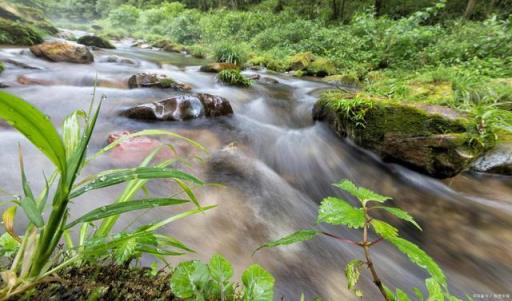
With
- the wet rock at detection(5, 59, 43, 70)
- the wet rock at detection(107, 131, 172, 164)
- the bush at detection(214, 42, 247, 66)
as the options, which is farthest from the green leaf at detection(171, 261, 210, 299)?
the bush at detection(214, 42, 247, 66)

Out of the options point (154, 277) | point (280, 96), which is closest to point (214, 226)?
point (154, 277)

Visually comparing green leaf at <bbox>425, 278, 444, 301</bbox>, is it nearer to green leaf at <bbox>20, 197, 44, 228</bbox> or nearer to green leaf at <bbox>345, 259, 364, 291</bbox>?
green leaf at <bbox>345, 259, 364, 291</bbox>

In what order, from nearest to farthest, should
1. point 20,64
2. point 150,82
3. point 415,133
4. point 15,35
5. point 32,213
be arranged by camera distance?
point 32,213 → point 415,133 → point 150,82 → point 20,64 → point 15,35

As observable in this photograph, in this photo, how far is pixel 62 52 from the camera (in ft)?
23.3

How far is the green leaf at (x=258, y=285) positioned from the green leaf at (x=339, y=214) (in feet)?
0.83

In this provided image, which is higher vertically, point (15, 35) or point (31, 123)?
point (15, 35)

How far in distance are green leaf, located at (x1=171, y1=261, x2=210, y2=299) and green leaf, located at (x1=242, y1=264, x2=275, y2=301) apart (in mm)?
129

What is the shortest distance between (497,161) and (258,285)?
14.6 ft

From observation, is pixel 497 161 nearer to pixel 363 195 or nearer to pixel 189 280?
pixel 363 195

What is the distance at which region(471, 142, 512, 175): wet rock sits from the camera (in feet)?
12.2

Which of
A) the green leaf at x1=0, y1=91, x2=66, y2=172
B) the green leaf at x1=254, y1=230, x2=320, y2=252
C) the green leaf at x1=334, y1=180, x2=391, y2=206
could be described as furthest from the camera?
the green leaf at x1=334, y1=180, x2=391, y2=206

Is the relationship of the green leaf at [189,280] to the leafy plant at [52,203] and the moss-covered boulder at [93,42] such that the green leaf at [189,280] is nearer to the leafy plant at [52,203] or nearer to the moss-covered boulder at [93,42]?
the leafy plant at [52,203]

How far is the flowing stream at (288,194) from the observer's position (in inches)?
78.1

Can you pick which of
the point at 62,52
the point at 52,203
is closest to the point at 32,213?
the point at 52,203
